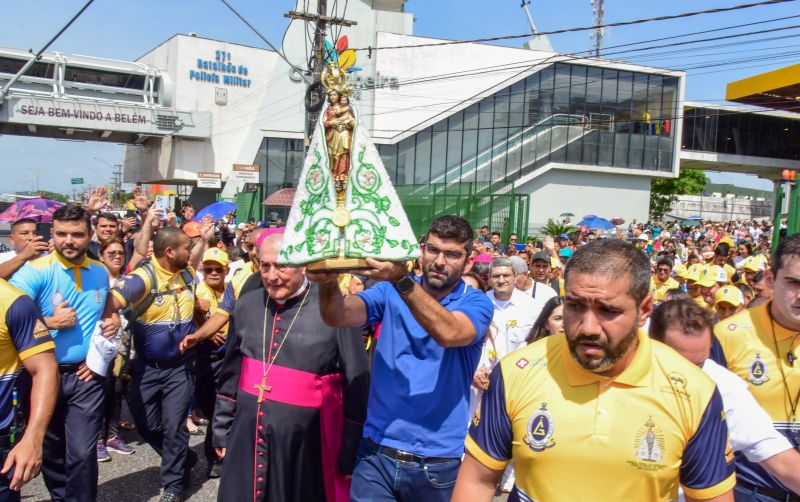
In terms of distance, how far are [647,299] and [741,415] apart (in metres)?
0.79

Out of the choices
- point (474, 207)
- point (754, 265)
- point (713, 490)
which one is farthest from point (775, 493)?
point (474, 207)

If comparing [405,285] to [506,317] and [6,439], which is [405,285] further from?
[506,317]

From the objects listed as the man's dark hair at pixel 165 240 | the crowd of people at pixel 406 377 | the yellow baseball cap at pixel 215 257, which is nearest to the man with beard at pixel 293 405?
the crowd of people at pixel 406 377

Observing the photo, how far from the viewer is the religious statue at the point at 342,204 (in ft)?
9.05

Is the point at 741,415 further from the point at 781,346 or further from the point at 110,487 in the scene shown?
the point at 110,487

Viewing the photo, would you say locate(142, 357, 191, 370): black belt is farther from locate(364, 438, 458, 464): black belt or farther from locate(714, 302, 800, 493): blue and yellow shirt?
locate(714, 302, 800, 493): blue and yellow shirt

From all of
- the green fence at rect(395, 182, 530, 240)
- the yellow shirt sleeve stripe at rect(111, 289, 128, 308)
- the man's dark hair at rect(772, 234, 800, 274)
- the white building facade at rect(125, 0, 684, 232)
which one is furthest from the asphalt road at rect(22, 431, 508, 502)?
the white building facade at rect(125, 0, 684, 232)

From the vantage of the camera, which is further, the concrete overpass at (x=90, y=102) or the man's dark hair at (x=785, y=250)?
the concrete overpass at (x=90, y=102)

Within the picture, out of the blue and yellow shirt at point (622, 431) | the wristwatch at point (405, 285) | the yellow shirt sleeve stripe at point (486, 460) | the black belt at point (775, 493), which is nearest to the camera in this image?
the blue and yellow shirt at point (622, 431)

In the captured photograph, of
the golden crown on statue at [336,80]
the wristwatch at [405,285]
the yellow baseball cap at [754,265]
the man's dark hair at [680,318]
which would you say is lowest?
the man's dark hair at [680,318]

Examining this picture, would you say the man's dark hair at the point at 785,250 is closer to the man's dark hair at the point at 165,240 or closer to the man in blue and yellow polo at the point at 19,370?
the man in blue and yellow polo at the point at 19,370

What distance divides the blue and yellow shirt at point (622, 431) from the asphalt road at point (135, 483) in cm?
381

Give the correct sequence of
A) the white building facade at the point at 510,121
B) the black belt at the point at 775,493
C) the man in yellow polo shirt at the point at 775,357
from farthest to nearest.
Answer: the white building facade at the point at 510,121 → the man in yellow polo shirt at the point at 775,357 → the black belt at the point at 775,493

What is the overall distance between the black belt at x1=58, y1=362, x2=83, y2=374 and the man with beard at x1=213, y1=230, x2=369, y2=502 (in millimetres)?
1510
